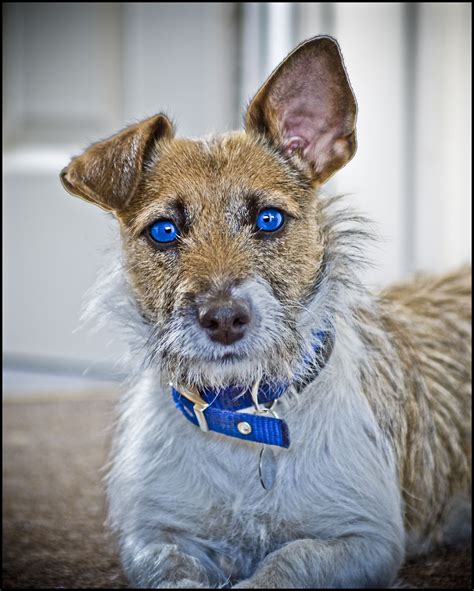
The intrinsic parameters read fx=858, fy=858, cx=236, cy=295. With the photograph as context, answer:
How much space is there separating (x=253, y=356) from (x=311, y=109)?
55 cm

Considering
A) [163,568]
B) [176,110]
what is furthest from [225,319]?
[176,110]

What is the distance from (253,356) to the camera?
1.61 meters

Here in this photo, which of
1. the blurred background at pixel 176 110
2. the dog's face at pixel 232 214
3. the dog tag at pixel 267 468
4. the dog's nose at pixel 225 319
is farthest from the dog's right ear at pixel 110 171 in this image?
the blurred background at pixel 176 110

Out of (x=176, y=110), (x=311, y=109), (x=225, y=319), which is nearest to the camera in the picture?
(x=225, y=319)

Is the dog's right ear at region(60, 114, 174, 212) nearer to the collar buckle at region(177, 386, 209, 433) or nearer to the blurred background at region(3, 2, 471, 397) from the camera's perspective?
the collar buckle at region(177, 386, 209, 433)

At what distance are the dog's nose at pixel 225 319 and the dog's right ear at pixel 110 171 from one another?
1.11ft

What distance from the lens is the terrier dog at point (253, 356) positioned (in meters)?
1.62

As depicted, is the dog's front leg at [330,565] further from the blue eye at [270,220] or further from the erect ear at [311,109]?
the erect ear at [311,109]

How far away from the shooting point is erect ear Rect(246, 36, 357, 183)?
172 centimetres

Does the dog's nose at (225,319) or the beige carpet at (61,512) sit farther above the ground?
the dog's nose at (225,319)

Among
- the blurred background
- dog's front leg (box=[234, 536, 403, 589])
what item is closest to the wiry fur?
dog's front leg (box=[234, 536, 403, 589])

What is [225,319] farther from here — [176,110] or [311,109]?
[176,110]

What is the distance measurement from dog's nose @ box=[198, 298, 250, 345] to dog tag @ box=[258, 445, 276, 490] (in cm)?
30

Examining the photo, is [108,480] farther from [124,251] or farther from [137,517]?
[124,251]
